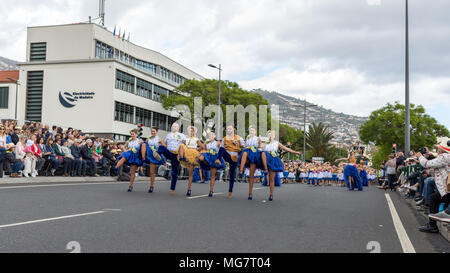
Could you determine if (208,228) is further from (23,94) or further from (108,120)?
(23,94)

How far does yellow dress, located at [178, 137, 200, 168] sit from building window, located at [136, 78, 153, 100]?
4525cm

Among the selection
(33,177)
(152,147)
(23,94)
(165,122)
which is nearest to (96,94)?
(23,94)

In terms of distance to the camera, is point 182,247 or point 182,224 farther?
point 182,224

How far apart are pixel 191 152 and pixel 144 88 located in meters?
47.8

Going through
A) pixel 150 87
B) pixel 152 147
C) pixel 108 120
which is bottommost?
pixel 152 147

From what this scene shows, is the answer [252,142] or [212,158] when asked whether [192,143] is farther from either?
[252,142]

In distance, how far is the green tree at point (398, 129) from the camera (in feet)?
199

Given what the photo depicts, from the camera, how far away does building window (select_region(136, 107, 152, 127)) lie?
189 feet

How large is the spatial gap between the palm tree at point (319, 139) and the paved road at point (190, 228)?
72068mm

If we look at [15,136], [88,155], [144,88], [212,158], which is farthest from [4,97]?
[212,158]

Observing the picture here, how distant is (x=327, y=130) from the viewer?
275ft

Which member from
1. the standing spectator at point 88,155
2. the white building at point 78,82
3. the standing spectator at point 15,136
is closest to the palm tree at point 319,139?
the white building at point 78,82

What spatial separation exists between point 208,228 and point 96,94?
46.4m

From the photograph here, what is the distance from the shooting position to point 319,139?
81562 mm
